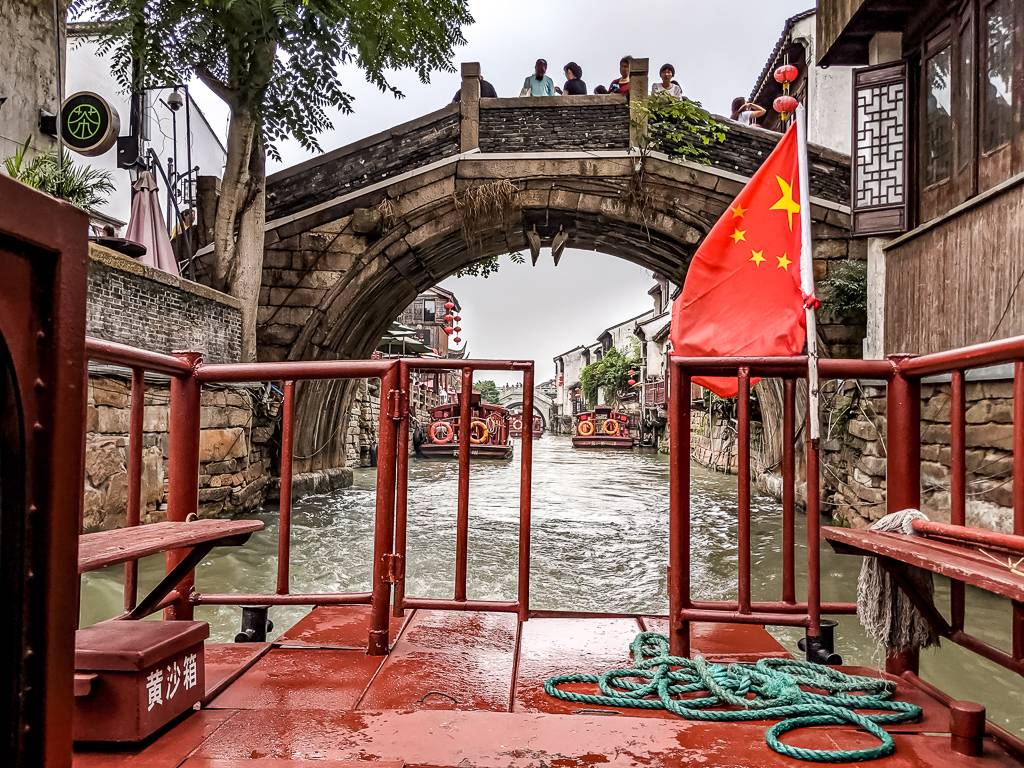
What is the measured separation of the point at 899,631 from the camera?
2084 millimetres

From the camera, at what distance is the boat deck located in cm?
162

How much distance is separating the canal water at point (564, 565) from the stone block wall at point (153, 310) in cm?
227

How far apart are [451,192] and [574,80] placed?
141 inches

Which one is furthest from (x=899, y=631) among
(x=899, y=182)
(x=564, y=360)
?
(x=564, y=360)

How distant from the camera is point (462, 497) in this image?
2721mm

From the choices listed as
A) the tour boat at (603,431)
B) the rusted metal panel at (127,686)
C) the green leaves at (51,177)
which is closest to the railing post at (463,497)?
the rusted metal panel at (127,686)

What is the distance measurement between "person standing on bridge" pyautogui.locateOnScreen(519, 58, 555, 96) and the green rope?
11459 mm

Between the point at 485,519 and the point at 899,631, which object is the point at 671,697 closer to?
the point at 899,631

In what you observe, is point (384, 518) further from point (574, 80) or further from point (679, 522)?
point (574, 80)

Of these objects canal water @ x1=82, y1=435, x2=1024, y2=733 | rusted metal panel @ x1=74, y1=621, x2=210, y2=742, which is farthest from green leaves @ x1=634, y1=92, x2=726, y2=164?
rusted metal panel @ x1=74, y1=621, x2=210, y2=742

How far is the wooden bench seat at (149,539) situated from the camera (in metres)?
1.56

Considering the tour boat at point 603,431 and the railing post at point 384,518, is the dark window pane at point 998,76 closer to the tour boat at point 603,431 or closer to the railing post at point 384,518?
the railing post at point 384,518

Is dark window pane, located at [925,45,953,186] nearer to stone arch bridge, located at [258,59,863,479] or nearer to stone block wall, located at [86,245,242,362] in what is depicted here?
stone arch bridge, located at [258,59,863,479]

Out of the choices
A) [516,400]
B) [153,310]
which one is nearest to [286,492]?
[153,310]
